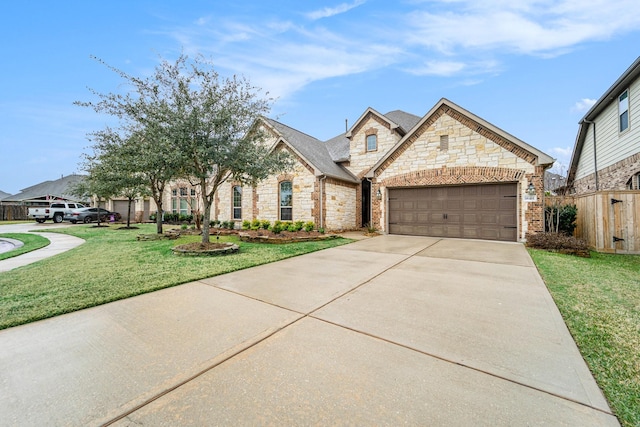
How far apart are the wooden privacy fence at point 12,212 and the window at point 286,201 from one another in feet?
107

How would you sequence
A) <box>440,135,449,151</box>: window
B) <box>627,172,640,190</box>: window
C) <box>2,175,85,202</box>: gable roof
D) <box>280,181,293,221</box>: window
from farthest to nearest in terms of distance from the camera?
<box>2,175,85,202</box>: gable roof, <box>280,181,293,221</box>: window, <box>440,135,449,151</box>: window, <box>627,172,640,190</box>: window

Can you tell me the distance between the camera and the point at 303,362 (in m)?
2.35

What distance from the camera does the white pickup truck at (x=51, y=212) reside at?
2278 centimetres

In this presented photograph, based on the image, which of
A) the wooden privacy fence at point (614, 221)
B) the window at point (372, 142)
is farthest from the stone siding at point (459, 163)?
the window at point (372, 142)

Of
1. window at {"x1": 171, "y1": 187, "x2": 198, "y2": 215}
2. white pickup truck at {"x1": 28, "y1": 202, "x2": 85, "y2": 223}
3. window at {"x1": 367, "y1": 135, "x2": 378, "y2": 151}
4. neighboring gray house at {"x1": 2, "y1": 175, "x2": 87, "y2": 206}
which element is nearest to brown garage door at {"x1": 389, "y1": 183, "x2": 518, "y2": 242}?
window at {"x1": 367, "y1": 135, "x2": 378, "y2": 151}

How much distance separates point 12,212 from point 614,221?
1822 inches

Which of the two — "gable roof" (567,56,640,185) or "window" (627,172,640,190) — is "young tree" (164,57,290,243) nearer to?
"gable roof" (567,56,640,185)

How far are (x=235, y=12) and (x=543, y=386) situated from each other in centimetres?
1286

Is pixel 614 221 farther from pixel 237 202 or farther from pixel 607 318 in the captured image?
pixel 237 202

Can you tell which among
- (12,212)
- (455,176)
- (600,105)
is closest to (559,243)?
(455,176)

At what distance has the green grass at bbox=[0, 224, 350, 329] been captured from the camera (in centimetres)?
368

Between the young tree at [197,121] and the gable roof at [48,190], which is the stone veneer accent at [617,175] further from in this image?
the gable roof at [48,190]

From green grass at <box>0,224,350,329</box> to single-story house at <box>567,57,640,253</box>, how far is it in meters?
9.75

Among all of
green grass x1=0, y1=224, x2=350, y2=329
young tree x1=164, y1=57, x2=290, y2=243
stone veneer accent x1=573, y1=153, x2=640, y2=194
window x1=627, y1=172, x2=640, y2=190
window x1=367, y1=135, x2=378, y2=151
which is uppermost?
window x1=367, y1=135, x2=378, y2=151
